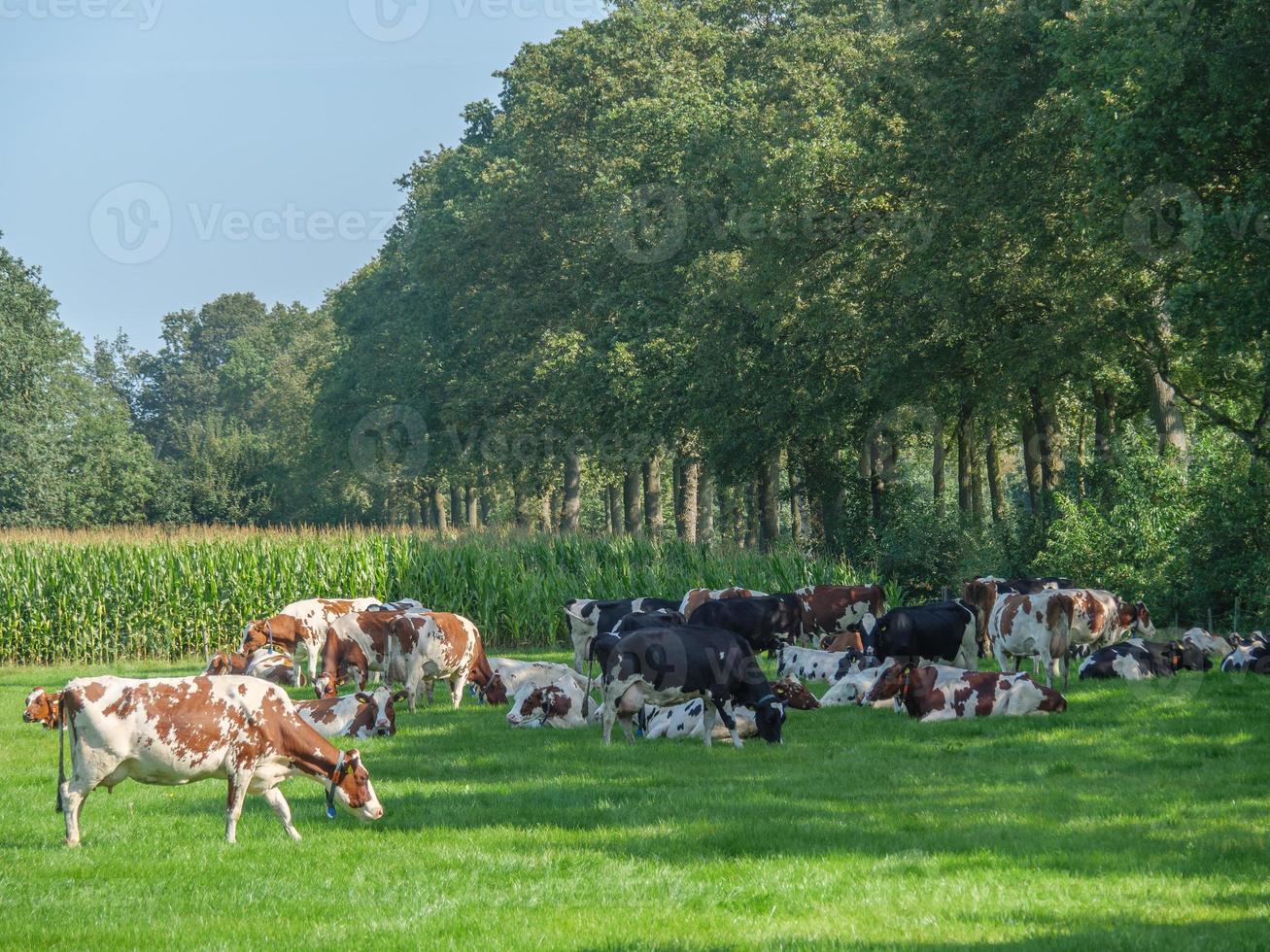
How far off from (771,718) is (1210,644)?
9622 millimetres

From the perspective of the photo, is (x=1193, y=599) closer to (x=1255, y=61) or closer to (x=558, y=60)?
(x=1255, y=61)

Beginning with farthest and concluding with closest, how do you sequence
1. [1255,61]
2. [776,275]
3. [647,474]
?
[647,474] → [776,275] → [1255,61]

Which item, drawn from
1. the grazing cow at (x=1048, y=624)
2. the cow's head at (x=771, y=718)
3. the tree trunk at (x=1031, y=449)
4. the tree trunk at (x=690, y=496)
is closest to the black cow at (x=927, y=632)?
the grazing cow at (x=1048, y=624)

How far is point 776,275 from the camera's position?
40.5m

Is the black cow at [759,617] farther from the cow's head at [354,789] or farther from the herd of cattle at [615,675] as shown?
the cow's head at [354,789]

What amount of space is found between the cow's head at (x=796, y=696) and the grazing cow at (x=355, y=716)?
5.35 meters

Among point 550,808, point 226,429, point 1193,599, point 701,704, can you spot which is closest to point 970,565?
point 1193,599

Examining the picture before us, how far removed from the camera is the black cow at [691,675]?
16145 millimetres

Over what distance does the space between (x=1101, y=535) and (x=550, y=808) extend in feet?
68.4

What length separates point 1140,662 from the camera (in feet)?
68.0

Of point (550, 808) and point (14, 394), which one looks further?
point (14, 394)

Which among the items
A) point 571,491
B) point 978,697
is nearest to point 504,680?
point 978,697

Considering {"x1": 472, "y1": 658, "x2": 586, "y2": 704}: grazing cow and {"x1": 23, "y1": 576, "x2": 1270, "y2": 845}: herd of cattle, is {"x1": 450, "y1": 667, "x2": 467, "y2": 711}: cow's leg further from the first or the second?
{"x1": 472, "y1": 658, "x2": 586, "y2": 704}: grazing cow

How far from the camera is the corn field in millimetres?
31281
